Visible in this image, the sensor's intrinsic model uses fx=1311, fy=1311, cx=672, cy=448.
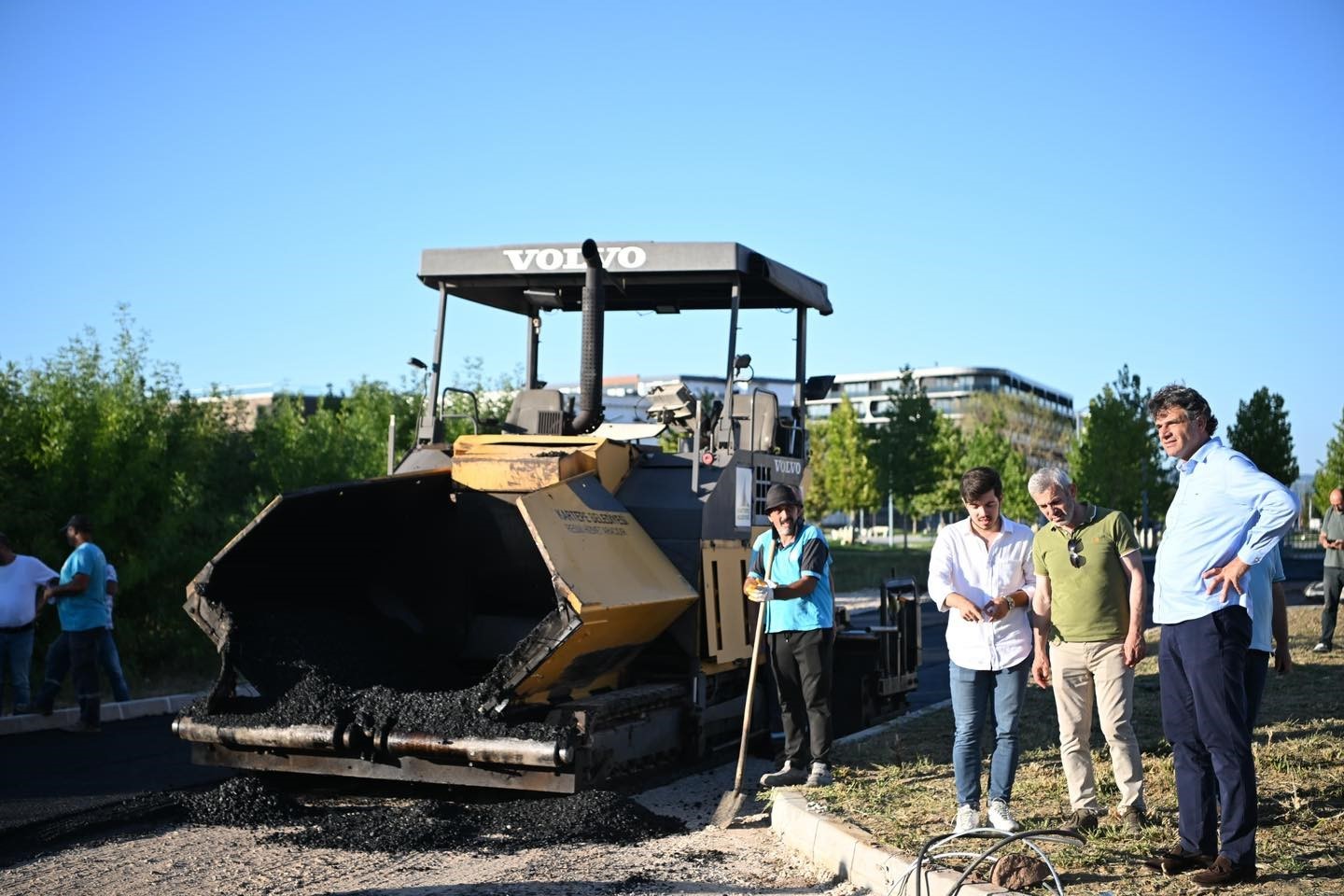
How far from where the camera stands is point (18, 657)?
1081 cm

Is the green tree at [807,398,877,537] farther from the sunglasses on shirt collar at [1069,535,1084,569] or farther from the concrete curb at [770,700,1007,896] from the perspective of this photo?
the sunglasses on shirt collar at [1069,535,1084,569]

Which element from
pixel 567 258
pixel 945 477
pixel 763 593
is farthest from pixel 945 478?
pixel 763 593

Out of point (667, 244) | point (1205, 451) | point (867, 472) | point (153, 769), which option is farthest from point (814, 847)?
point (867, 472)

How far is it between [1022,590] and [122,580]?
10750 millimetres

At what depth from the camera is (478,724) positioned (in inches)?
271

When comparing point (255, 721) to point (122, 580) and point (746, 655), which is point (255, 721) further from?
point (122, 580)

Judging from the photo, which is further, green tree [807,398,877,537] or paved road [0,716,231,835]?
green tree [807,398,877,537]

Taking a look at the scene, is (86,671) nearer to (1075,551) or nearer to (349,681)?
(349,681)

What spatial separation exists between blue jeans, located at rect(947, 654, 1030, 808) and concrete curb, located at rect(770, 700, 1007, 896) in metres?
0.55

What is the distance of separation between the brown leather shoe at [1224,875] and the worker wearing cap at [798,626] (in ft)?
9.56

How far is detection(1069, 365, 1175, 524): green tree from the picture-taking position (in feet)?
130

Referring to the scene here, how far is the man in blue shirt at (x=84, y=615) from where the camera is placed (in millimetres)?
10461

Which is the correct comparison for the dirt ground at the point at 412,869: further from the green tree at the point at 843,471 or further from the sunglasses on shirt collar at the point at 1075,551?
the green tree at the point at 843,471

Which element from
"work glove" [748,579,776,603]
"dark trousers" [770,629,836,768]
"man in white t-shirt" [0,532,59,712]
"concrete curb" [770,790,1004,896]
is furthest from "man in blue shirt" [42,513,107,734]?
"concrete curb" [770,790,1004,896]
